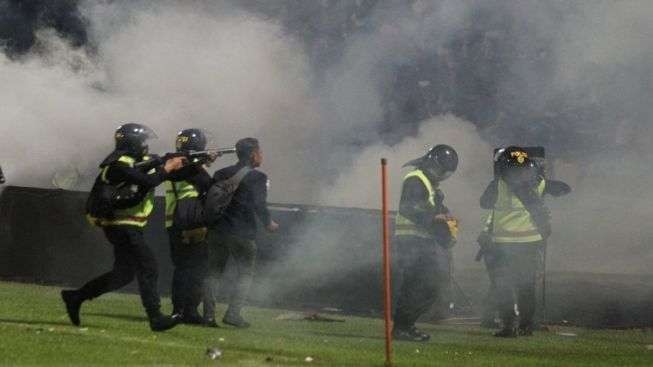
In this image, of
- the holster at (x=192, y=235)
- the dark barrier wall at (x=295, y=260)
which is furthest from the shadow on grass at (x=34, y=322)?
the dark barrier wall at (x=295, y=260)

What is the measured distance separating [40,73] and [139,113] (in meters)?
1.75

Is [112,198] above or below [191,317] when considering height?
above

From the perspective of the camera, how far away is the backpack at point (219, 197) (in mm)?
13781

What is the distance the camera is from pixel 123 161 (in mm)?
12570

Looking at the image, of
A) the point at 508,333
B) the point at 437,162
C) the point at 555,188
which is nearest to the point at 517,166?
the point at 555,188

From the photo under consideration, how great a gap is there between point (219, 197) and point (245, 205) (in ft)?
0.91

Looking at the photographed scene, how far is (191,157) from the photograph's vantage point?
13352 millimetres

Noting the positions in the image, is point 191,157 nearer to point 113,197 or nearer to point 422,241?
point 113,197

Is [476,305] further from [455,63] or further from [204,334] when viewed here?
[455,63]

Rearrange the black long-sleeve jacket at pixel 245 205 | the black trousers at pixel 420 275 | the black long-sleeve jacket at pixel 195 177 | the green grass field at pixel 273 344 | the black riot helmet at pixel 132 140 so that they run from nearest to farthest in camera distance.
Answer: the green grass field at pixel 273 344, the black riot helmet at pixel 132 140, the black long-sleeve jacket at pixel 195 177, the black trousers at pixel 420 275, the black long-sleeve jacket at pixel 245 205

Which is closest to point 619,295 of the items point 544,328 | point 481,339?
point 544,328

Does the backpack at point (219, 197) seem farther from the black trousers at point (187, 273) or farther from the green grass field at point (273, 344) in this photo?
the green grass field at point (273, 344)

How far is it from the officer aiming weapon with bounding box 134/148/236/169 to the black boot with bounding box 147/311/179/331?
1273 mm

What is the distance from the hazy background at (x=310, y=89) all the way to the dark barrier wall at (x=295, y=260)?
3584 millimetres
